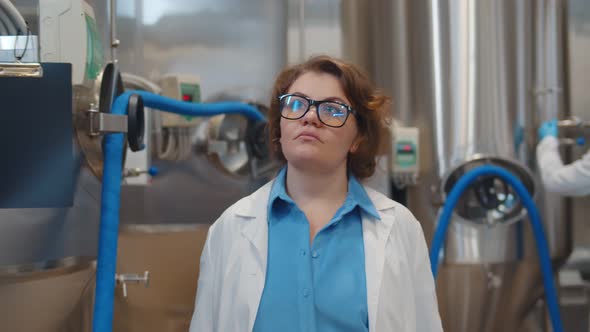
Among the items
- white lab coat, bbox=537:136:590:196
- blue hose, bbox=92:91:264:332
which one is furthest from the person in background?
blue hose, bbox=92:91:264:332

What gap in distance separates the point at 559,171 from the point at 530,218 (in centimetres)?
18

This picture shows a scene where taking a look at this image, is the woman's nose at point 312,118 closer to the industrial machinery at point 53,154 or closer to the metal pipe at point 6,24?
the industrial machinery at point 53,154

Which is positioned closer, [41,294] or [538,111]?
[41,294]

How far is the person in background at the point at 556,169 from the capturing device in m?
2.14

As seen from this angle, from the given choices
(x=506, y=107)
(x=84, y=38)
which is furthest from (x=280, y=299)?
(x=506, y=107)

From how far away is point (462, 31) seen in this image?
2334mm

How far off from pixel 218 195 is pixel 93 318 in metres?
0.90

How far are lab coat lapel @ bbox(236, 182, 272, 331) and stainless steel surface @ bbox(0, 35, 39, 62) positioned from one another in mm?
516

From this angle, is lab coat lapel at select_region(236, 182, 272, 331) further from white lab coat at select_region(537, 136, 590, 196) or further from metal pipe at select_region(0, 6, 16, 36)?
white lab coat at select_region(537, 136, 590, 196)

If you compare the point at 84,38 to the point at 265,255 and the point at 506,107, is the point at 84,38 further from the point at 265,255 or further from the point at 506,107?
the point at 506,107

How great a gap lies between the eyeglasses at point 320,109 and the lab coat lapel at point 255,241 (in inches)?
7.7

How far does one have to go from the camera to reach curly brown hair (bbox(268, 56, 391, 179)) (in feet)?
4.50

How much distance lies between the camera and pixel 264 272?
50.8 inches

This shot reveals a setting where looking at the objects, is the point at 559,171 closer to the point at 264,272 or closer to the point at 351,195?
the point at 351,195
